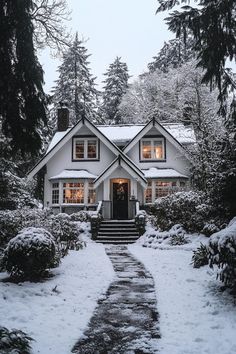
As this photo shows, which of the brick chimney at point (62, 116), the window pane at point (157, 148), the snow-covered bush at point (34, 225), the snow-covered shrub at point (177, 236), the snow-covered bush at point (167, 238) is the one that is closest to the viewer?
the snow-covered bush at point (34, 225)

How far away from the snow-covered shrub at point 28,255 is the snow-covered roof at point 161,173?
16286mm

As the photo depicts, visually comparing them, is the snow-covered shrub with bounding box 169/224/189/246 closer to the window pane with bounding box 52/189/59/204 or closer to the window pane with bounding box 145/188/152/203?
the window pane with bounding box 145/188/152/203

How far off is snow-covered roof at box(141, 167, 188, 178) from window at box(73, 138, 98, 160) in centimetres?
389

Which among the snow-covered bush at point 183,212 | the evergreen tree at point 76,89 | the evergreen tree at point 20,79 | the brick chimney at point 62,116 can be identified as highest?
the evergreen tree at point 76,89

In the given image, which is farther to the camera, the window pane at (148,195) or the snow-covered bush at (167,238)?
the window pane at (148,195)

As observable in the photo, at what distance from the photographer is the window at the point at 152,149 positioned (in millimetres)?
26062

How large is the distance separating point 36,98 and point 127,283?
4.85 metres

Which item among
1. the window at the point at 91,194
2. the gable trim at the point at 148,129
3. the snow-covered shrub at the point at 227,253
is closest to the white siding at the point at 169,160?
the gable trim at the point at 148,129

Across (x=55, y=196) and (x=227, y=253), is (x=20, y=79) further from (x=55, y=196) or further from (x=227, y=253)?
(x=55, y=196)

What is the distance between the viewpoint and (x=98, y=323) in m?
5.79

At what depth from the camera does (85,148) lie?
2597cm

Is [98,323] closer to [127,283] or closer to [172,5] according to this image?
[127,283]

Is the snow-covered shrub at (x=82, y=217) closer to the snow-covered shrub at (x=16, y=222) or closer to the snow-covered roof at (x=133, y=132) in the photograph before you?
the snow-covered shrub at (x=16, y=222)

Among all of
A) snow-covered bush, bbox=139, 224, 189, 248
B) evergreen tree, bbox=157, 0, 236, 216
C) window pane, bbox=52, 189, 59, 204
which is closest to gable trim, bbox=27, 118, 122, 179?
window pane, bbox=52, 189, 59, 204
